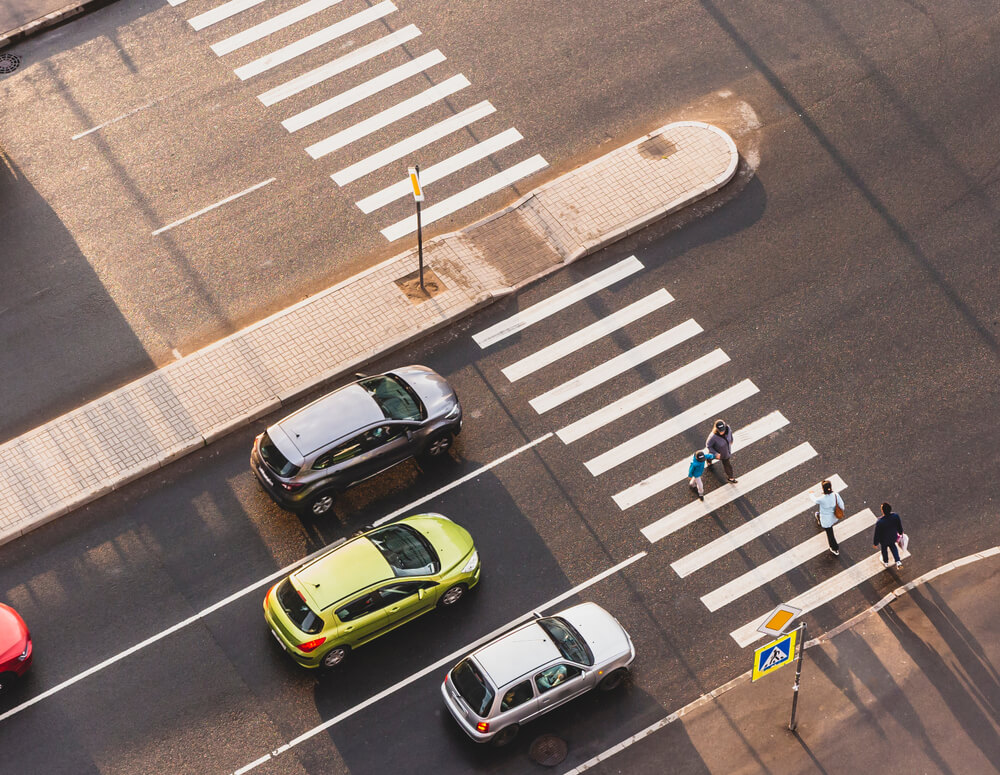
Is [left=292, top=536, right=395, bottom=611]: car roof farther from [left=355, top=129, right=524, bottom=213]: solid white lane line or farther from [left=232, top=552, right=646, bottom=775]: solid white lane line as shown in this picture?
[left=355, top=129, right=524, bottom=213]: solid white lane line

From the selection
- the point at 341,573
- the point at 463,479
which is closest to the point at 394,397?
the point at 463,479

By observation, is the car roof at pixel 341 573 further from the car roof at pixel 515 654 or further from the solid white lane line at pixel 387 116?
the solid white lane line at pixel 387 116

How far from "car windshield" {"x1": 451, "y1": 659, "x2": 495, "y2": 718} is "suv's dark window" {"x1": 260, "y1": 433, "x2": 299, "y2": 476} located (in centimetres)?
454

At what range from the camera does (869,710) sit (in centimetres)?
2055

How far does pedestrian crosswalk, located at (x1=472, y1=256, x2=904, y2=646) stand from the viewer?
72.5ft

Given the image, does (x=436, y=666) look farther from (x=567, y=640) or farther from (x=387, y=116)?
(x=387, y=116)

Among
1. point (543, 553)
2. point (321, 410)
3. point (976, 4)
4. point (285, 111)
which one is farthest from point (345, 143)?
point (976, 4)

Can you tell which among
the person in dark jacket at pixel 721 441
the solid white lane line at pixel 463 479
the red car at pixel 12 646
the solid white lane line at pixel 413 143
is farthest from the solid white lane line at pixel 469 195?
the red car at pixel 12 646

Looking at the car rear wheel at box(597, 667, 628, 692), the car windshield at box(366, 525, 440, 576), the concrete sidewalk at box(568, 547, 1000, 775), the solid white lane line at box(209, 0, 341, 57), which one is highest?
the solid white lane line at box(209, 0, 341, 57)

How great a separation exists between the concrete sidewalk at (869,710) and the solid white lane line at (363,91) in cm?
1538

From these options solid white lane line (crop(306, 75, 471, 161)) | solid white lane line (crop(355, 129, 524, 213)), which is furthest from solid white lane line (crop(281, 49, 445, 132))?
solid white lane line (crop(355, 129, 524, 213))

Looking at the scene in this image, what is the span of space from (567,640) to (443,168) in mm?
11608

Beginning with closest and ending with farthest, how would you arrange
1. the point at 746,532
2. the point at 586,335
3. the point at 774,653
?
the point at 774,653
the point at 746,532
the point at 586,335

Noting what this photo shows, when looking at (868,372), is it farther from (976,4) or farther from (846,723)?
(976,4)
